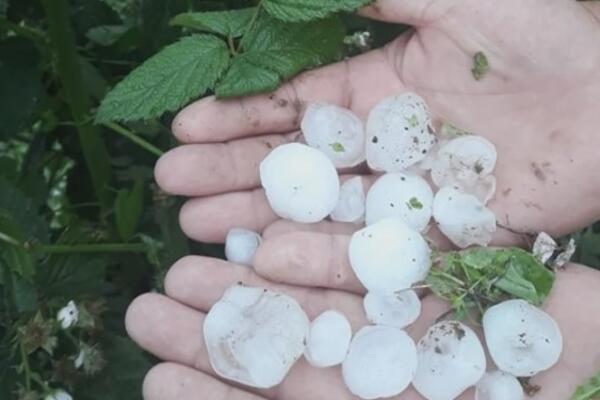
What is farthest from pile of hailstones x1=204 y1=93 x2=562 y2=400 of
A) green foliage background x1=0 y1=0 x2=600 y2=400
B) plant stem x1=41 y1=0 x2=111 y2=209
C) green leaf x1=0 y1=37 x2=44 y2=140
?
green leaf x1=0 y1=37 x2=44 y2=140

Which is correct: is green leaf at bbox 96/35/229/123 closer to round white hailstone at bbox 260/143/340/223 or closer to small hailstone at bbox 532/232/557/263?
round white hailstone at bbox 260/143/340/223

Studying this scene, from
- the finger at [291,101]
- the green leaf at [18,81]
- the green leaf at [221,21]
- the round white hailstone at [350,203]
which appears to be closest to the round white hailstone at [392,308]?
the round white hailstone at [350,203]

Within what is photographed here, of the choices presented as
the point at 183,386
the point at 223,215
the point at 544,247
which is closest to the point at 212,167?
the point at 223,215

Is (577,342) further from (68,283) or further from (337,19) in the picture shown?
(68,283)

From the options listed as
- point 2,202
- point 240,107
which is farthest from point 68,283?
point 240,107

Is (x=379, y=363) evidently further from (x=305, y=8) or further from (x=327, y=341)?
(x=305, y=8)
